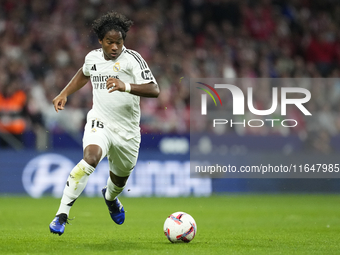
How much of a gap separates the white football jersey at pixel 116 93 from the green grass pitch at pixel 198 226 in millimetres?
1394

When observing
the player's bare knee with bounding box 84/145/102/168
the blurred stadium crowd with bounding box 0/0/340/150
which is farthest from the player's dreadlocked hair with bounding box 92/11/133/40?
the blurred stadium crowd with bounding box 0/0/340/150

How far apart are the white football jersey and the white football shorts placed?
0.07 meters

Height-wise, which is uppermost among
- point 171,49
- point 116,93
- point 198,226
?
point 171,49

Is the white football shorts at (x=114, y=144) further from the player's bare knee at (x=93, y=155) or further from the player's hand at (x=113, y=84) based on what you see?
the player's hand at (x=113, y=84)

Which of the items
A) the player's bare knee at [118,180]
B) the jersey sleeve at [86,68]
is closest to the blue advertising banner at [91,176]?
the player's bare knee at [118,180]

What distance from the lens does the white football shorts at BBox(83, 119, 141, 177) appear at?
22.0 ft

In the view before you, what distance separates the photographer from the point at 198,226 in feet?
29.6

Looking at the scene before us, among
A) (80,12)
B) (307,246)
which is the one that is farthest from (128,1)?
(307,246)

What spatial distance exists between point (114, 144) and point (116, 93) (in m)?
0.60

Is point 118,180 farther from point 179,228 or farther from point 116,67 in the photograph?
point 116,67

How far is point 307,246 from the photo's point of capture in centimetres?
661

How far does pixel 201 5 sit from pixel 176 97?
4.99 metres

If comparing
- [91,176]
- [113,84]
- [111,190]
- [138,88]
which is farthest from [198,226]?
[91,176]

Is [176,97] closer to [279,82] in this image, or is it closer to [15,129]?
[279,82]
